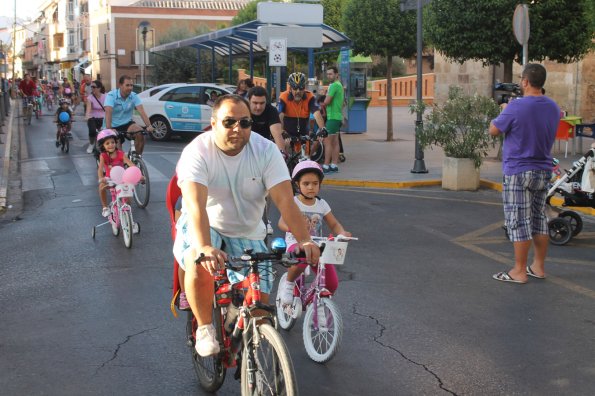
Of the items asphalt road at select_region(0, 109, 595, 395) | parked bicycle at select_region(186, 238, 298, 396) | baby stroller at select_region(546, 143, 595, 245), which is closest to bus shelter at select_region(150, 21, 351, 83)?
asphalt road at select_region(0, 109, 595, 395)

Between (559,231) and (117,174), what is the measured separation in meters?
4.77

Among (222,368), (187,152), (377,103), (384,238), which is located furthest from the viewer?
(377,103)

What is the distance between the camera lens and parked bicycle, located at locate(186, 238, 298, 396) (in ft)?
11.8

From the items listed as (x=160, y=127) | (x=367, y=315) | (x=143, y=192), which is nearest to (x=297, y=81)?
(x=143, y=192)

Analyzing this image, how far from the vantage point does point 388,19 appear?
21.7 meters

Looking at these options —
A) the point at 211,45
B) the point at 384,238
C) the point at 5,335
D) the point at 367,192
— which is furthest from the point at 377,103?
the point at 5,335

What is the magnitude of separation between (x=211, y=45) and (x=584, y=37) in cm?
1477

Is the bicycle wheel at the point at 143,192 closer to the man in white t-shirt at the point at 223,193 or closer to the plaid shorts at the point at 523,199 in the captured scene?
the plaid shorts at the point at 523,199

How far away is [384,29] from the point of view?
21.8 meters

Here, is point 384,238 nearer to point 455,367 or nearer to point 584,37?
point 455,367

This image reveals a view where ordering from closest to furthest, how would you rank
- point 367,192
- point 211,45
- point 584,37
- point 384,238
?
point 384,238, point 367,192, point 584,37, point 211,45

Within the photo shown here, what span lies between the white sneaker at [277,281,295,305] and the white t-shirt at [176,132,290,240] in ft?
4.47

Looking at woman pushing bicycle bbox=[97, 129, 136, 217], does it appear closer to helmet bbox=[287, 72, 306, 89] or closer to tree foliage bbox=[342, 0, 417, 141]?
helmet bbox=[287, 72, 306, 89]

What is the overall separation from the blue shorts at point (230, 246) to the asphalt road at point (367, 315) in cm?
87
